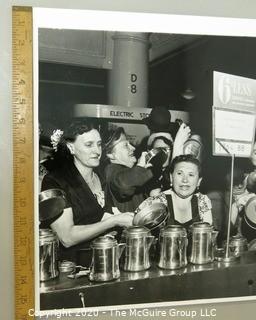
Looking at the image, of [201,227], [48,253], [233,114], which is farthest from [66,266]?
[233,114]

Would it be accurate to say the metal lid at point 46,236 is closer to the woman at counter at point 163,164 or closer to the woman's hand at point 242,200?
the woman at counter at point 163,164

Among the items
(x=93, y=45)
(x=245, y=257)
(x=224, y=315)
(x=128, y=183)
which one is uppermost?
(x=93, y=45)

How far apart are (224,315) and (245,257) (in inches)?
7.5

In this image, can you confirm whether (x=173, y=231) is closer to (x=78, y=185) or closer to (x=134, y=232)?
(x=134, y=232)

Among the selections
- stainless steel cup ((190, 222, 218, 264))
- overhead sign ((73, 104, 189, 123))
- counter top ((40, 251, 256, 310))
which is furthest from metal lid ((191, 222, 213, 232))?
overhead sign ((73, 104, 189, 123))

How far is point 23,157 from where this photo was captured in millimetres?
1141

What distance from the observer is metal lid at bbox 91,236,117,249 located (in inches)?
46.2

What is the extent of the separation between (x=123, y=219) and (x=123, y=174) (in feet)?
0.43

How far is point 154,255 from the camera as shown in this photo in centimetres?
120

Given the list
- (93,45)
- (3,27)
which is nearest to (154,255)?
(93,45)

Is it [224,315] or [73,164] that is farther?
[224,315]

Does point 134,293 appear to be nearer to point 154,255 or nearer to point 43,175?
point 154,255

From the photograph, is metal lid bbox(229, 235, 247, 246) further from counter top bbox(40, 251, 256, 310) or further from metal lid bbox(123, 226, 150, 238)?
metal lid bbox(123, 226, 150, 238)

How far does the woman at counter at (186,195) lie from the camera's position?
1.21 m
